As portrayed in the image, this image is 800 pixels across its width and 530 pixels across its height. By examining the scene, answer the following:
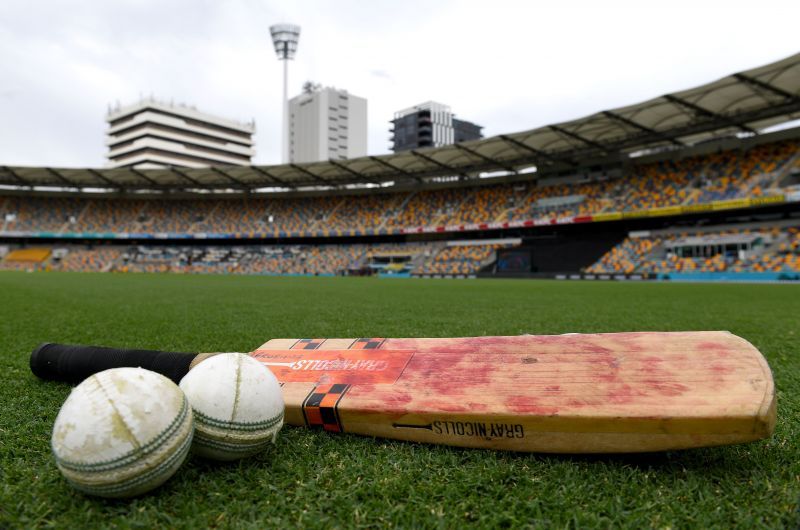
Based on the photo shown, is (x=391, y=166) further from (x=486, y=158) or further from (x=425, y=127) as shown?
(x=425, y=127)

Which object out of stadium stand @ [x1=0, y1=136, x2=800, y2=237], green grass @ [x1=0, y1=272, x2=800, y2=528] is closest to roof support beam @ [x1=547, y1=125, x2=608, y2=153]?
stadium stand @ [x1=0, y1=136, x2=800, y2=237]

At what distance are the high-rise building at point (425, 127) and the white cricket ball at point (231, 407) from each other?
316 ft

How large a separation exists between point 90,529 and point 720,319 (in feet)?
25.2

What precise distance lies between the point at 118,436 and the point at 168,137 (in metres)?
86.5

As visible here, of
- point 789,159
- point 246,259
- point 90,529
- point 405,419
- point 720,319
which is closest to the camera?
point 90,529

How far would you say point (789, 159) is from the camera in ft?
78.0

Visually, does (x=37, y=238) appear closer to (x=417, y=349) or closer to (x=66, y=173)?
(x=66, y=173)

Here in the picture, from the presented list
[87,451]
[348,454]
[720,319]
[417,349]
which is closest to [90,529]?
[87,451]

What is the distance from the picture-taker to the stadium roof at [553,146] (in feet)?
62.5

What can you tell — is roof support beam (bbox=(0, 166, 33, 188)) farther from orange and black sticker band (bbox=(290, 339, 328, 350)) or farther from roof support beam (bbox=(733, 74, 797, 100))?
roof support beam (bbox=(733, 74, 797, 100))

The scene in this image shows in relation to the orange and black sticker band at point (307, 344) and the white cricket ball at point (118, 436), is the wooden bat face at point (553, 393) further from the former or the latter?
the white cricket ball at point (118, 436)

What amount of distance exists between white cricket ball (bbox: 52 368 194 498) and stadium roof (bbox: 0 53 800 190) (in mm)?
22202

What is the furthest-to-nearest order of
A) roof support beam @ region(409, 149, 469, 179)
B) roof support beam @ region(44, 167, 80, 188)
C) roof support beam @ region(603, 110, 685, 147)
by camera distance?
roof support beam @ region(44, 167, 80, 188), roof support beam @ region(409, 149, 469, 179), roof support beam @ region(603, 110, 685, 147)

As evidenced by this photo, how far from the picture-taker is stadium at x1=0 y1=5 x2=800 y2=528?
4.89 ft
